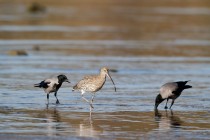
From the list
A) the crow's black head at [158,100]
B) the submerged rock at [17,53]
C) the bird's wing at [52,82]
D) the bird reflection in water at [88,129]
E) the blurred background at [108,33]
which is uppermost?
the blurred background at [108,33]

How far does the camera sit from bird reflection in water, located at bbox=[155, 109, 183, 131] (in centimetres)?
1484

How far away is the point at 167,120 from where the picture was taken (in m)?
15.8

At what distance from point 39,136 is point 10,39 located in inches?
980

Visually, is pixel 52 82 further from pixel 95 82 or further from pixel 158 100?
pixel 158 100

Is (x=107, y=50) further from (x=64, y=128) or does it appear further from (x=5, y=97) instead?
(x=64, y=128)

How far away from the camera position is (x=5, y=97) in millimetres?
18609

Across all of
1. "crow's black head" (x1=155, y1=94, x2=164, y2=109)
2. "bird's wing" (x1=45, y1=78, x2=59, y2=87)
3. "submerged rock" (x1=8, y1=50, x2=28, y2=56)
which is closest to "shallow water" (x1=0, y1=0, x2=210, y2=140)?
"submerged rock" (x1=8, y1=50, x2=28, y2=56)

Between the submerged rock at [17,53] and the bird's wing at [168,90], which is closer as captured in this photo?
the bird's wing at [168,90]

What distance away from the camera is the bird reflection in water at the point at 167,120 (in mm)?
14836

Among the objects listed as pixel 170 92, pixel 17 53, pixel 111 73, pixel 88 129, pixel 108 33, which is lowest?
pixel 88 129

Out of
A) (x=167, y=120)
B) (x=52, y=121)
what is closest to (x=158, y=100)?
(x=167, y=120)

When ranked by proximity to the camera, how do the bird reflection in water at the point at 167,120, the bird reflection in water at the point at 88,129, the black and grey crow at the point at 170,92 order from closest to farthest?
the bird reflection in water at the point at 88,129 → the bird reflection in water at the point at 167,120 → the black and grey crow at the point at 170,92

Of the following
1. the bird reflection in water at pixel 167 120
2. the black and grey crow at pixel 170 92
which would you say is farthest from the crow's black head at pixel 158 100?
the bird reflection in water at pixel 167 120

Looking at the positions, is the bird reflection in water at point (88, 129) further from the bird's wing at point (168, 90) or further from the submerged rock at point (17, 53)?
the submerged rock at point (17, 53)
